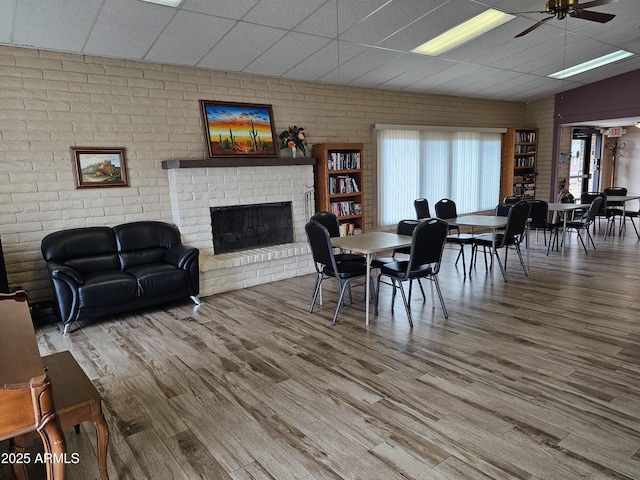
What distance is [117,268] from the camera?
4.46 m

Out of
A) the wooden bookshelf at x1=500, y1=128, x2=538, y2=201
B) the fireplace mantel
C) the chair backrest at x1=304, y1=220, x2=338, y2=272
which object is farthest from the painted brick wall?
the wooden bookshelf at x1=500, y1=128, x2=538, y2=201

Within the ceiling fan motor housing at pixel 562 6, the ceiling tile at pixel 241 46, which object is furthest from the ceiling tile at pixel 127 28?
the ceiling fan motor housing at pixel 562 6

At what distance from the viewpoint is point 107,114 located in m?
4.48

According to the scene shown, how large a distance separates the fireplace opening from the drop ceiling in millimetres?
1762

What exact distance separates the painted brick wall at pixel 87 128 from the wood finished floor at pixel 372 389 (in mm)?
1121

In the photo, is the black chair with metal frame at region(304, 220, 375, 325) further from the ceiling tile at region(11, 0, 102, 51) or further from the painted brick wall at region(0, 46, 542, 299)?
the ceiling tile at region(11, 0, 102, 51)

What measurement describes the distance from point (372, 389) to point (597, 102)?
27.3 ft

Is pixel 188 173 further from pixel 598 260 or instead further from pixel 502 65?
pixel 598 260

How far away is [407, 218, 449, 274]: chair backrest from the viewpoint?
3.57 m

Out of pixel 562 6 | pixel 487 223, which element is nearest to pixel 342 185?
pixel 487 223

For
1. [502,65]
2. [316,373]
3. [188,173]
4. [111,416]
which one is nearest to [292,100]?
[188,173]

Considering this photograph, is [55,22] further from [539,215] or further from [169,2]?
[539,215]

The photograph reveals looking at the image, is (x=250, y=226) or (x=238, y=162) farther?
(x=250, y=226)

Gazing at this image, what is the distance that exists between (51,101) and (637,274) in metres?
6.99
